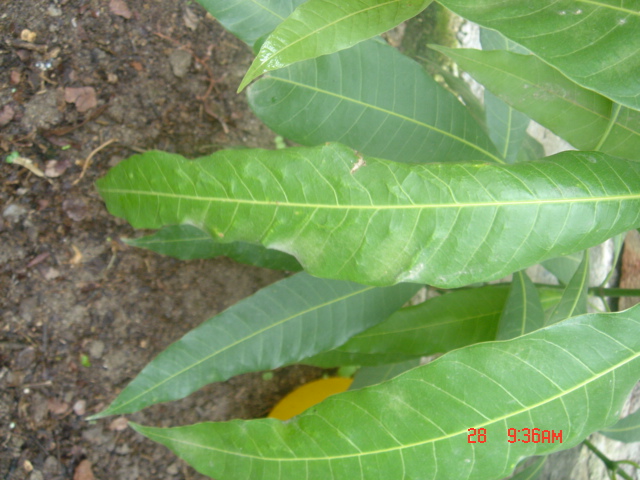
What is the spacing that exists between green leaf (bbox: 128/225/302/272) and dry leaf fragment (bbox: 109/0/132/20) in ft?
1.75

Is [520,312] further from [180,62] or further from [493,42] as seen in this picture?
[180,62]

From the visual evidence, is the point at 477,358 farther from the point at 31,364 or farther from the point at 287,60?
the point at 31,364

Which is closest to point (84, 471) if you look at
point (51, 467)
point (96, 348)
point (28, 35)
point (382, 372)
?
point (51, 467)

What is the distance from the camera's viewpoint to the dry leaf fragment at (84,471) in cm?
117

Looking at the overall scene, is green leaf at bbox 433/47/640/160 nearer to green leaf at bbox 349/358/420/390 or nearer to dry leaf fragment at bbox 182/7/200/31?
green leaf at bbox 349/358/420/390

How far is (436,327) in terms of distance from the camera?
40.0 inches

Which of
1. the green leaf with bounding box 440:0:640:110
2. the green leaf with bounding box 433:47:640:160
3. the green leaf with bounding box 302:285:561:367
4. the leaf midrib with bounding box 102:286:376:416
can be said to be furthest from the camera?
the green leaf with bounding box 302:285:561:367

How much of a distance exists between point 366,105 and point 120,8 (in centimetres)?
72

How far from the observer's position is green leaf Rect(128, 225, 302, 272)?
1.05 m

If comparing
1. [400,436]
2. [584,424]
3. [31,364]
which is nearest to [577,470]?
[584,424]

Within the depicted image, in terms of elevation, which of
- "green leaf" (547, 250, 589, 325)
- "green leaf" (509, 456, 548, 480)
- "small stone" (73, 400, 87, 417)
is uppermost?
"green leaf" (547, 250, 589, 325)

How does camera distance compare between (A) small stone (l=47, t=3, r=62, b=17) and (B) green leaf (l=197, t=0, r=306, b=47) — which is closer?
(B) green leaf (l=197, t=0, r=306, b=47)

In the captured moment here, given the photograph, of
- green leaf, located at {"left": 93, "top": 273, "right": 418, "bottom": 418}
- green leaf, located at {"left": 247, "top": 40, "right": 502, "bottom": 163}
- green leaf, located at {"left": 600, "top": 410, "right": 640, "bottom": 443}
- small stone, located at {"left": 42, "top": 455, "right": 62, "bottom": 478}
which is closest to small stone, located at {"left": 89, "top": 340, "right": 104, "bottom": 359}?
small stone, located at {"left": 42, "top": 455, "right": 62, "bottom": 478}

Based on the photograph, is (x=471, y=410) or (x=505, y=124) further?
(x=505, y=124)
